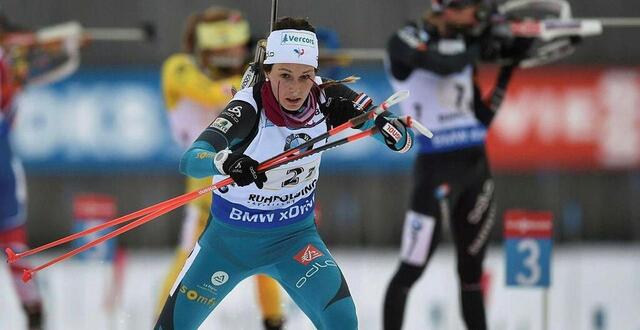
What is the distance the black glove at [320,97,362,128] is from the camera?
5.46 meters

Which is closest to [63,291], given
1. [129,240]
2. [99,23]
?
[129,240]

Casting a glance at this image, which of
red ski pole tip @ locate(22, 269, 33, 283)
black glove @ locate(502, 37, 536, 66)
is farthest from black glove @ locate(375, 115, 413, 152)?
black glove @ locate(502, 37, 536, 66)

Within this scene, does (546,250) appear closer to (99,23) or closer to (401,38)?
(401,38)

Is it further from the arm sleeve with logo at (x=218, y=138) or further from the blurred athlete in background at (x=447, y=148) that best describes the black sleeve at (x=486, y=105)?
the arm sleeve with logo at (x=218, y=138)

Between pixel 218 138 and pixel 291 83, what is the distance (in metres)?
0.41

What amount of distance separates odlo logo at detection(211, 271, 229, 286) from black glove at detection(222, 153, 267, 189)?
74cm

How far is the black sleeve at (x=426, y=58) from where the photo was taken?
23.4ft

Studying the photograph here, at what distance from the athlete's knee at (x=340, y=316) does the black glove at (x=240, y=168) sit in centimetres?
84

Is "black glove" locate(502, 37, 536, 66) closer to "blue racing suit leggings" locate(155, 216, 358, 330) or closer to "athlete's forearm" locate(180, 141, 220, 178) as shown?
"blue racing suit leggings" locate(155, 216, 358, 330)

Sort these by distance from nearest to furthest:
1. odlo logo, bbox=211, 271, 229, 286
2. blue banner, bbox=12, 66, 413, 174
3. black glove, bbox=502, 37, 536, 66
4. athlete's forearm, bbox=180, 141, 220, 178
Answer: athlete's forearm, bbox=180, 141, 220, 178
odlo logo, bbox=211, 271, 229, 286
black glove, bbox=502, 37, 536, 66
blue banner, bbox=12, 66, 413, 174

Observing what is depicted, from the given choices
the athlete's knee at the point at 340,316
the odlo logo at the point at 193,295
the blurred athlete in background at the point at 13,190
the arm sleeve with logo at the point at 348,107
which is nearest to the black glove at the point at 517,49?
the arm sleeve with logo at the point at 348,107

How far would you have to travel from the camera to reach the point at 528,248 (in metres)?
7.21

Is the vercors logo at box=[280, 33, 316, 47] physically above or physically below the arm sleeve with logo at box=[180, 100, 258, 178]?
above

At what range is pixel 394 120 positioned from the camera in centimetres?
517
